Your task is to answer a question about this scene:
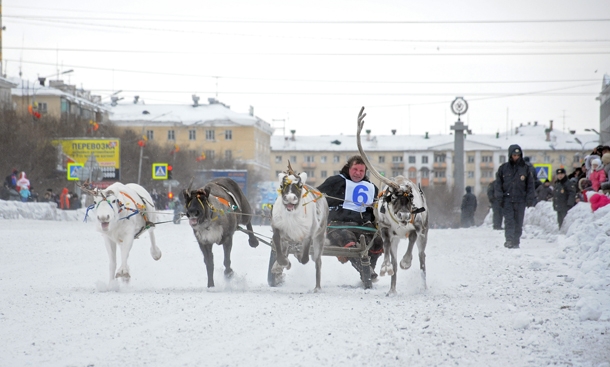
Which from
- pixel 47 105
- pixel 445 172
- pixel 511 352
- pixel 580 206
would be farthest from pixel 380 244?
pixel 445 172

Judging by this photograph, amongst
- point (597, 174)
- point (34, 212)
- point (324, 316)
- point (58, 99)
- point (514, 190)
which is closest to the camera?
point (324, 316)

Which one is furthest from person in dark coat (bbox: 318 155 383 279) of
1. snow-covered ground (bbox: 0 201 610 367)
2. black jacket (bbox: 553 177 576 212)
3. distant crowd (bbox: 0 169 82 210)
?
distant crowd (bbox: 0 169 82 210)

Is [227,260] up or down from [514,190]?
down

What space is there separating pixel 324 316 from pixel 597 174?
11350 millimetres

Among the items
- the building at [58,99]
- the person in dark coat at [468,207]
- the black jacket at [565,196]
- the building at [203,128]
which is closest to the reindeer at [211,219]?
the black jacket at [565,196]

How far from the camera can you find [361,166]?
12.6m

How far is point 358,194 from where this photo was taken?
12508 mm

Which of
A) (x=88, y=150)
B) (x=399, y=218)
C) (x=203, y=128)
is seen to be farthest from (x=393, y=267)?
(x=203, y=128)

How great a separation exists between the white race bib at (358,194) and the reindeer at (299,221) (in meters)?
1.41

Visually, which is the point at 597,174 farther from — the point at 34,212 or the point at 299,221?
the point at 34,212

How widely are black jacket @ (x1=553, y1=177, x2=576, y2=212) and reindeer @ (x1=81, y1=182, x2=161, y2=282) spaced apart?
12597mm

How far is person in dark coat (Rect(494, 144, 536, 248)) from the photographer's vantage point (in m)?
17.1

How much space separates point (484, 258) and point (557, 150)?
11812cm

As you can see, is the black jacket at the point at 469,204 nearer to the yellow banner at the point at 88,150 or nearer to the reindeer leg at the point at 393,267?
the yellow banner at the point at 88,150
